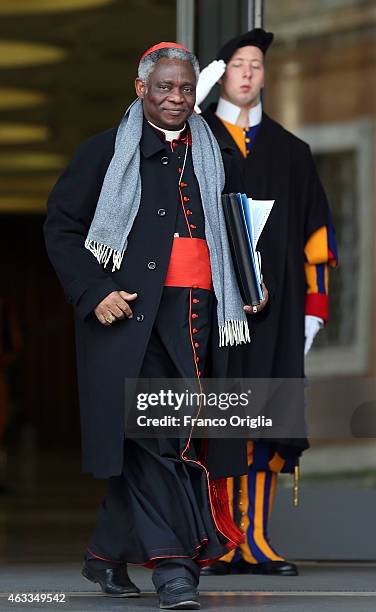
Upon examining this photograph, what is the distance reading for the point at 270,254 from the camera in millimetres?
5219

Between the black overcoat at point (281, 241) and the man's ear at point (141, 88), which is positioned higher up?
the man's ear at point (141, 88)

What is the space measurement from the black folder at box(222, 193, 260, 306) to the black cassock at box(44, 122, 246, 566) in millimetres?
81

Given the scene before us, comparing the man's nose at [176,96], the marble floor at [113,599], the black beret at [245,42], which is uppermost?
the black beret at [245,42]

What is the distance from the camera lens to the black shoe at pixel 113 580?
14.8 ft

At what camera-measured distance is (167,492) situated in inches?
169

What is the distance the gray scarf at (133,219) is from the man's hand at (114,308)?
4.3 inches

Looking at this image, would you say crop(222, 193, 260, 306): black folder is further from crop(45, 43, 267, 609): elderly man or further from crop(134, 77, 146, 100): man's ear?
crop(134, 77, 146, 100): man's ear

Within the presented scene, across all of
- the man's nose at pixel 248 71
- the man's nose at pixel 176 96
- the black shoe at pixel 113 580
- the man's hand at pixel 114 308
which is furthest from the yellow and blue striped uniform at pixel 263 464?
the man's hand at pixel 114 308

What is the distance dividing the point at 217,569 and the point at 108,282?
4.31 feet

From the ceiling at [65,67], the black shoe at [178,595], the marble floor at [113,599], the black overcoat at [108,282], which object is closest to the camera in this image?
the black shoe at [178,595]

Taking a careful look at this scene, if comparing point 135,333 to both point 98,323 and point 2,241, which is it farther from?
point 2,241

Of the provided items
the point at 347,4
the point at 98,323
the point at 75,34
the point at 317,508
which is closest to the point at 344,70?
the point at 347,4

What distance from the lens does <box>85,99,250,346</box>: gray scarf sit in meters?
4.35

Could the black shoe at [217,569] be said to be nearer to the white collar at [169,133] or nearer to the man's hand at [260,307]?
the man's hand at [260,307]
